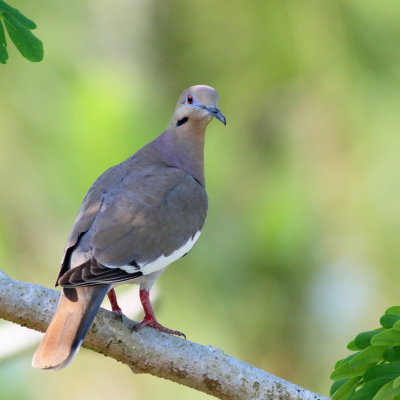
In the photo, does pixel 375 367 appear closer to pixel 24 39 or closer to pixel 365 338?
pixel 365 338

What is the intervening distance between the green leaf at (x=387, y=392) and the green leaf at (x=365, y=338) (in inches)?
8.5

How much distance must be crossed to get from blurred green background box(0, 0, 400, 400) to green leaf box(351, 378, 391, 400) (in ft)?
16.4

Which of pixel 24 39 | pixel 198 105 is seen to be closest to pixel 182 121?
pixel 198 105

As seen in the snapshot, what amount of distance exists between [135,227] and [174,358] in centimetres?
75

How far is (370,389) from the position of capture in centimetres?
262

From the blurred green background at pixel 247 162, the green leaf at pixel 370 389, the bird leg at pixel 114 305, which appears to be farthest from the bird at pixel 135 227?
the blurred green background at pixel 247 162

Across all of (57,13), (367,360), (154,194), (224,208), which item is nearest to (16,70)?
(57,13)

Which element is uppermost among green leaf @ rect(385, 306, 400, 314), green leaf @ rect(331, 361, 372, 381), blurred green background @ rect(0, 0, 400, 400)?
blurred green background @ rect(0, 0, 400, 400)

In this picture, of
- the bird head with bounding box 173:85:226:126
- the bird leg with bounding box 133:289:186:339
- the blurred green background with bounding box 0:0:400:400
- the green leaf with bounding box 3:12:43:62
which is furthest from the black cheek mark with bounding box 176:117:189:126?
the blurred green background with bounding box 0:0:400:400

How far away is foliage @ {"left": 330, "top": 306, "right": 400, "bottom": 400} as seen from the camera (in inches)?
102

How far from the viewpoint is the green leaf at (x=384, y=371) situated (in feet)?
8.54

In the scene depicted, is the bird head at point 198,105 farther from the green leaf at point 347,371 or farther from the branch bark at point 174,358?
the green leaf at point 347,371

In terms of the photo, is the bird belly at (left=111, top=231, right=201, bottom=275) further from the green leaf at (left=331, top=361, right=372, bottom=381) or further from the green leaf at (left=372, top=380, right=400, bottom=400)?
the green leaf at (left=372, top=380, right=400, bottom=400)

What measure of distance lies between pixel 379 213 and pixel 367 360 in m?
5.31
